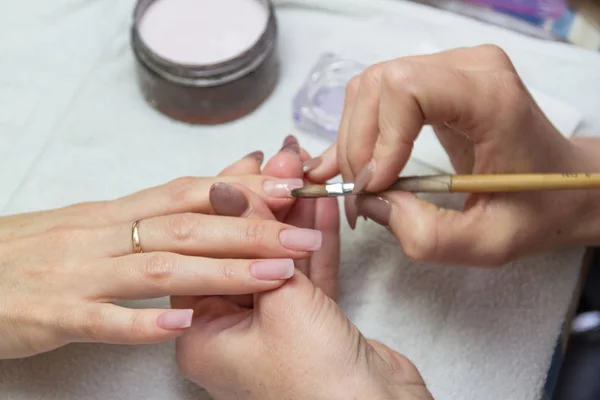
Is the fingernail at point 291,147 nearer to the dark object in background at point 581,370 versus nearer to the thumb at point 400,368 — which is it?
the thumb at point 400,368

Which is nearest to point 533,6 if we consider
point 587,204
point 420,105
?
point 587,204

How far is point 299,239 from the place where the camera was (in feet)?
2.17

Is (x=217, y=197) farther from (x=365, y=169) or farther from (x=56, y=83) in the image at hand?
(x=56, y=83)

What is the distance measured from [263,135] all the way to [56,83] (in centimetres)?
33

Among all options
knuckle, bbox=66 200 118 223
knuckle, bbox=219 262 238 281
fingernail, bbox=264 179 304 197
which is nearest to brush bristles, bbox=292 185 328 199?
fingernail, bbox=264 179 304 197

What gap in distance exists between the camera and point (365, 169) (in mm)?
659

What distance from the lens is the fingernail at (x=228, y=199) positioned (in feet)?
2.25

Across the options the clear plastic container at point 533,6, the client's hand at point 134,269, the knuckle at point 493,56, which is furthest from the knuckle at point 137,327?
the clear plastic container at point 533,6

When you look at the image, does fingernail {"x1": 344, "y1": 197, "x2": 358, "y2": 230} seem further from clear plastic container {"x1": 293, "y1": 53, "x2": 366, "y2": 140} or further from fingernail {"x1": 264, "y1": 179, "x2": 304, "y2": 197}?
clear plastic container {"x1": 293, "y1": 53, "x2": 366, "y2": 140}

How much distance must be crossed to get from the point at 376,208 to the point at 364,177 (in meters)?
0.04

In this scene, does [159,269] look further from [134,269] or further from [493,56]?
[493,56]

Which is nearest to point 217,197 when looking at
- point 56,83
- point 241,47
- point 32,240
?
point 32,240

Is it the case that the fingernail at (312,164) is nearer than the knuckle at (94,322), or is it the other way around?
the knuckle at (94,322)

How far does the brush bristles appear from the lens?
2.21 ft
